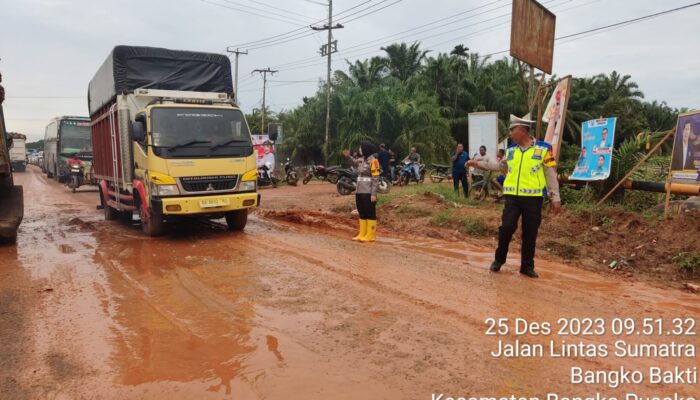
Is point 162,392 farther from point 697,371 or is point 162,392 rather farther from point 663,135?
point 663,135

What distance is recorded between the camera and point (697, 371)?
337cm

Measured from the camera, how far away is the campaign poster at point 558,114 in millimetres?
9344

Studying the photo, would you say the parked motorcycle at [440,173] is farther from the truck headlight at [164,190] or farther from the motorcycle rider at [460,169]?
the truck headlight at [164,190]

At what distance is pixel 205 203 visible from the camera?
329 inches

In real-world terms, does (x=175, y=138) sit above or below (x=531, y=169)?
above

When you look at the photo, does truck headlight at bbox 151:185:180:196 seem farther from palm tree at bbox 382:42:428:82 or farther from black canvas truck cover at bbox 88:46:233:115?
palm tree at bbox 382:42:428:82

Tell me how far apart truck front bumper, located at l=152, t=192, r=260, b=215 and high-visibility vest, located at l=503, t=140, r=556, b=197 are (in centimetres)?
463

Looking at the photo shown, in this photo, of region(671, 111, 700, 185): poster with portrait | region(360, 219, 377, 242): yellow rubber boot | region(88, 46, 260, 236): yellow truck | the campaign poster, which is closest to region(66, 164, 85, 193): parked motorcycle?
region(88, 46, 260, 236): yellow truck

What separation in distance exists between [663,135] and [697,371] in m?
6.59

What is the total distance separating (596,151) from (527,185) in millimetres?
3923

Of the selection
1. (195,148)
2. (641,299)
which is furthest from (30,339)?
(641,299)

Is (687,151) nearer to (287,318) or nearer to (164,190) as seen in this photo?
(287,318)

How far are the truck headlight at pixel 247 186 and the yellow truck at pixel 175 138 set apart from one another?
17 mm

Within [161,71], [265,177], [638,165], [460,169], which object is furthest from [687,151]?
[265,177]
